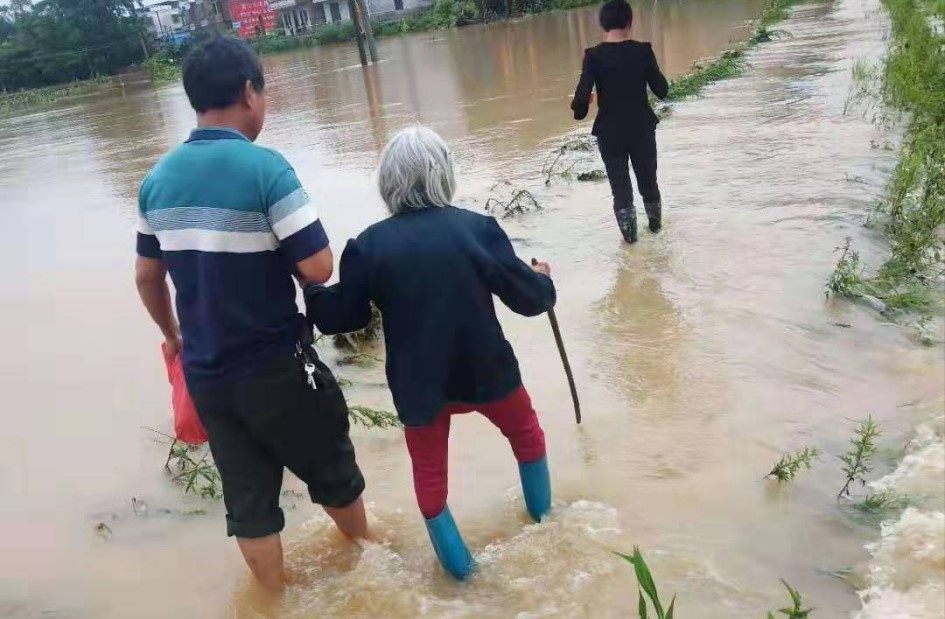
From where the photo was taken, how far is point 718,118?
394 inches

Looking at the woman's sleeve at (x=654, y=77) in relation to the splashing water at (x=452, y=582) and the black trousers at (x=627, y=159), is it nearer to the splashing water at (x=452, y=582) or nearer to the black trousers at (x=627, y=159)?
the black trousers at (x=627, y=159)

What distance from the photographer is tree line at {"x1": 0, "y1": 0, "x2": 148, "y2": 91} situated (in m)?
48.7

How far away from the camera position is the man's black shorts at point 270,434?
241cm

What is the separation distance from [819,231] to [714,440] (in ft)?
9.26

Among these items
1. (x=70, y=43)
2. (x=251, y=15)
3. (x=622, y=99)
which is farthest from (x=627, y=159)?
(x=251, y=15)

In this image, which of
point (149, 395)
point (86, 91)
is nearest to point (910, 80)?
point (149, 395)

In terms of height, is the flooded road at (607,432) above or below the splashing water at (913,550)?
above

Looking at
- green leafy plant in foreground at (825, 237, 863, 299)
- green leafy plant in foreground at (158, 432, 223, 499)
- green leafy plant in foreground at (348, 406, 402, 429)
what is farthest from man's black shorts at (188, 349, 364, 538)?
green leafy plant in foreground at (825, 237, 863, 299)

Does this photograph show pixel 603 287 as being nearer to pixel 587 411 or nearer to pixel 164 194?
pixel 587 411

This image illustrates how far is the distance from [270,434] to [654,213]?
165 inches

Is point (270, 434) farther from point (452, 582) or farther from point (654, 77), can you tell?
point (654, 77)

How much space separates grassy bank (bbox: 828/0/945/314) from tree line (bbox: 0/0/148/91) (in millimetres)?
49492

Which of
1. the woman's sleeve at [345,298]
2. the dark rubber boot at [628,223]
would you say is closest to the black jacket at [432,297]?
the woman's sleeve at [345,298]

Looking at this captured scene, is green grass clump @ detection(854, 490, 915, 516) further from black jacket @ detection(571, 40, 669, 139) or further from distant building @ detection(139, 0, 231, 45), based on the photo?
distant building @ detection(139, 0, 231, 45)
